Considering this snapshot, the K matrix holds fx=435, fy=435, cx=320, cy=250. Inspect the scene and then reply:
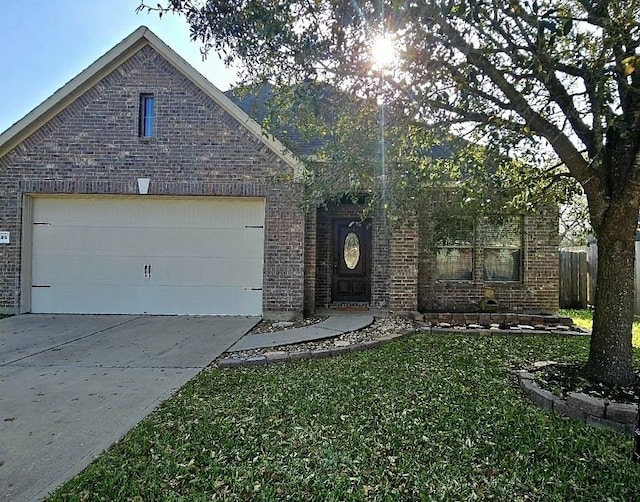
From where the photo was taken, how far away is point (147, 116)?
8.66 meters

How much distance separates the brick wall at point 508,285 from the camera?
9227mm

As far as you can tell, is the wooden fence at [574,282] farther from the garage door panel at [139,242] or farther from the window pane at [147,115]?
the window pane at [147,115]

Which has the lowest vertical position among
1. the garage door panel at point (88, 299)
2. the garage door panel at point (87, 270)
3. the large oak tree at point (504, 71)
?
the garage door panel at point (88, 299)

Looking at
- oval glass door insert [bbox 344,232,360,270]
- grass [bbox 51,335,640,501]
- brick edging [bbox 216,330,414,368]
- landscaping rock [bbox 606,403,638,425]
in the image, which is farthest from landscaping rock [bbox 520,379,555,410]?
oval glass door insert [bbox 344,232,360,270]

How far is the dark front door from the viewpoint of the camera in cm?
1015

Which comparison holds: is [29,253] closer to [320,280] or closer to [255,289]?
[255,289]

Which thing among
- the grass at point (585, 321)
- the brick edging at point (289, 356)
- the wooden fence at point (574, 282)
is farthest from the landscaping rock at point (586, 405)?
the wooden fence at point (574, 282)

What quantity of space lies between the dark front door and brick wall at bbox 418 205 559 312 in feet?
4.56

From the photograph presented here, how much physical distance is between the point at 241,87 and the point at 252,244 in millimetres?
4354

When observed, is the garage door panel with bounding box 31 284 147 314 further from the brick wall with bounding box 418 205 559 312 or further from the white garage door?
the brick wall with bounding box 418 205 559 312

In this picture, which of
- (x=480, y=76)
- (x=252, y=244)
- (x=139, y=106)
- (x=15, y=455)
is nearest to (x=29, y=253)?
(x=139, y=106)

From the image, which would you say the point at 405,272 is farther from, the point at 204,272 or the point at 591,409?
the point at 591,409

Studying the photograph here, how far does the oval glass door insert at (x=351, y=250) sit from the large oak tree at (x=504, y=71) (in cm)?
569

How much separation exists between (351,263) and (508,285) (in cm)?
344
